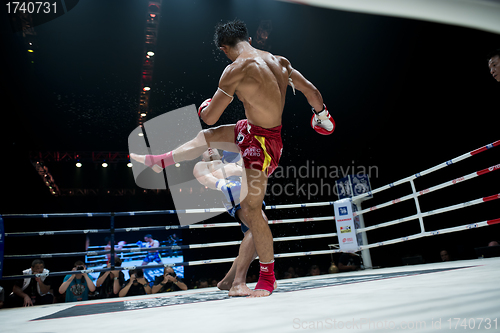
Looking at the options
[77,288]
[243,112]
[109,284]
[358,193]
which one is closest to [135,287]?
[109,284]

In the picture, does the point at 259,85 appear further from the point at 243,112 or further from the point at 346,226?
the point at 243,112

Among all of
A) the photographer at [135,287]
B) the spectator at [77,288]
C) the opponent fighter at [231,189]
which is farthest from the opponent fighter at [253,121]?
the photographer at [135,287]

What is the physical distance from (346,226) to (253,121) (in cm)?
243

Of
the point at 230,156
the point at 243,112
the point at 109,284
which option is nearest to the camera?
the point at 230,156

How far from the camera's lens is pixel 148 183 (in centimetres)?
962

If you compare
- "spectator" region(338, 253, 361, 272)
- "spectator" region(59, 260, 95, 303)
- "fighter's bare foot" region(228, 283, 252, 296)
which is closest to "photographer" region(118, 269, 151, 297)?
"spectator" region(59, 260, 95, 303)

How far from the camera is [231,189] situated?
197 cm

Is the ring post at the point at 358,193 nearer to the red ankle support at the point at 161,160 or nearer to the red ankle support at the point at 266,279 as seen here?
the red ankle support at the point at 266,279

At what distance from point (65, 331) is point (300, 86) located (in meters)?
1.40

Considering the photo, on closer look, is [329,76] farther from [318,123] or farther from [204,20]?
[318,123]

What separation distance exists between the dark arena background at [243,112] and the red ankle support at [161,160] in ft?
7.86

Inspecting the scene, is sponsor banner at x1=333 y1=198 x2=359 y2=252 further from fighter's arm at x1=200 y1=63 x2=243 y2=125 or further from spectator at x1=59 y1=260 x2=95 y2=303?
spectator at x1=59 y1=260 x2=95 y2=303

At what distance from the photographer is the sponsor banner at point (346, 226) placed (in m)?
3.39

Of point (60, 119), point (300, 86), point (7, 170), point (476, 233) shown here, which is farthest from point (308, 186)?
point (7, 170)
